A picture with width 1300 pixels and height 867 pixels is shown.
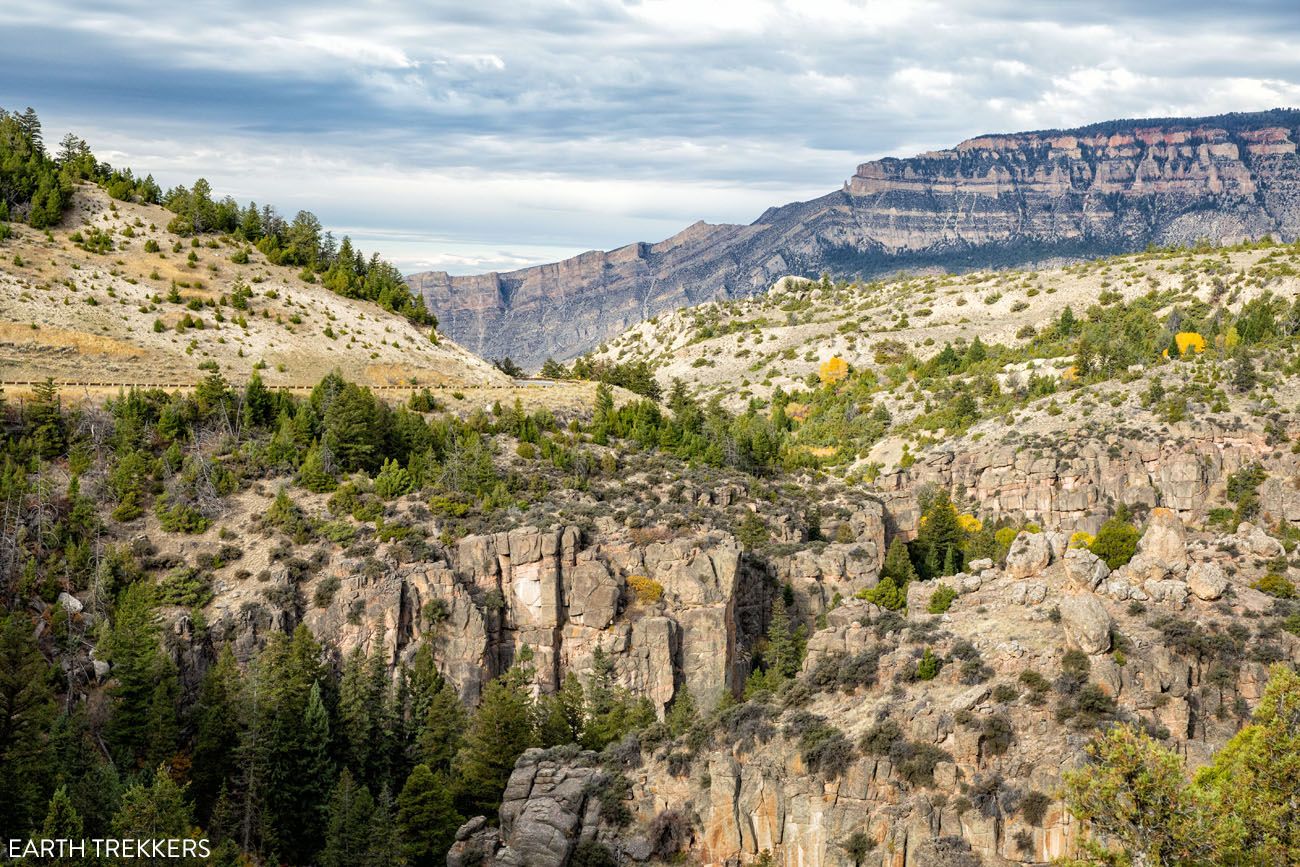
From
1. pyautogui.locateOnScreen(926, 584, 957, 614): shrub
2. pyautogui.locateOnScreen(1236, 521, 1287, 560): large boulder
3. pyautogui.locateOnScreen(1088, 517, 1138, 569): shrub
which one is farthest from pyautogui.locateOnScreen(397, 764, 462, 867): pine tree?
pyautogui.locateOnScreen(1088, 517, 1138, 569): shrub

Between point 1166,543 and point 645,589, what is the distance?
26288 millimetres

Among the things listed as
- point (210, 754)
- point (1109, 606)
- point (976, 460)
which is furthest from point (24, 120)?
point (1109, 606)

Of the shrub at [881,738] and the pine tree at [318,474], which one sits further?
the pine tree at [318,474]

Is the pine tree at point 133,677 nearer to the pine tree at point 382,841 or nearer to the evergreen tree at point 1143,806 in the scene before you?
the pine tree at point 382,841

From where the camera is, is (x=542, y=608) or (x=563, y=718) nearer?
(x=563, y=718)

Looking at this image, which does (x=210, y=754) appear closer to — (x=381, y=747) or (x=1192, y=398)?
(x=381, y=747)

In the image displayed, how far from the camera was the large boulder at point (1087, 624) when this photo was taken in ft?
144

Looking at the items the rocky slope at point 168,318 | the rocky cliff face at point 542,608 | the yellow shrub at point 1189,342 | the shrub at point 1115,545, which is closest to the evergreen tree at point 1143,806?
the rocky cliff face at point 542,608

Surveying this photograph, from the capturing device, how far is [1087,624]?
43969mm

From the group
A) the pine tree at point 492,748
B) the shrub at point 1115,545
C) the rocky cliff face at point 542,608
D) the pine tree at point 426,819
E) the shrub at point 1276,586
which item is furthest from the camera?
the shrub at point 1115,545

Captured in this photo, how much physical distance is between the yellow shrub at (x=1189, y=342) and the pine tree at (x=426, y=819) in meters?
90.1

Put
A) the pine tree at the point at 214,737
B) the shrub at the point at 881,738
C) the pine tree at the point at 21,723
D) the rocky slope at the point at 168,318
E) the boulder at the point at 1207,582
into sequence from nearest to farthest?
the pine tree at the point at 21,723 < the shrub at the point at 881,738 < the boulder at the point at 1207,582 < the pine tree at the point at 214,737 < the rocky slope at the point at 168,318

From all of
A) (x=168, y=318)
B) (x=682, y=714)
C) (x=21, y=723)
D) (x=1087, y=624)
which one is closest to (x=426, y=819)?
(x=682, y=714)

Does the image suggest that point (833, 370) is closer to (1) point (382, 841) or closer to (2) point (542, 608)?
(2) point (542, 608)
